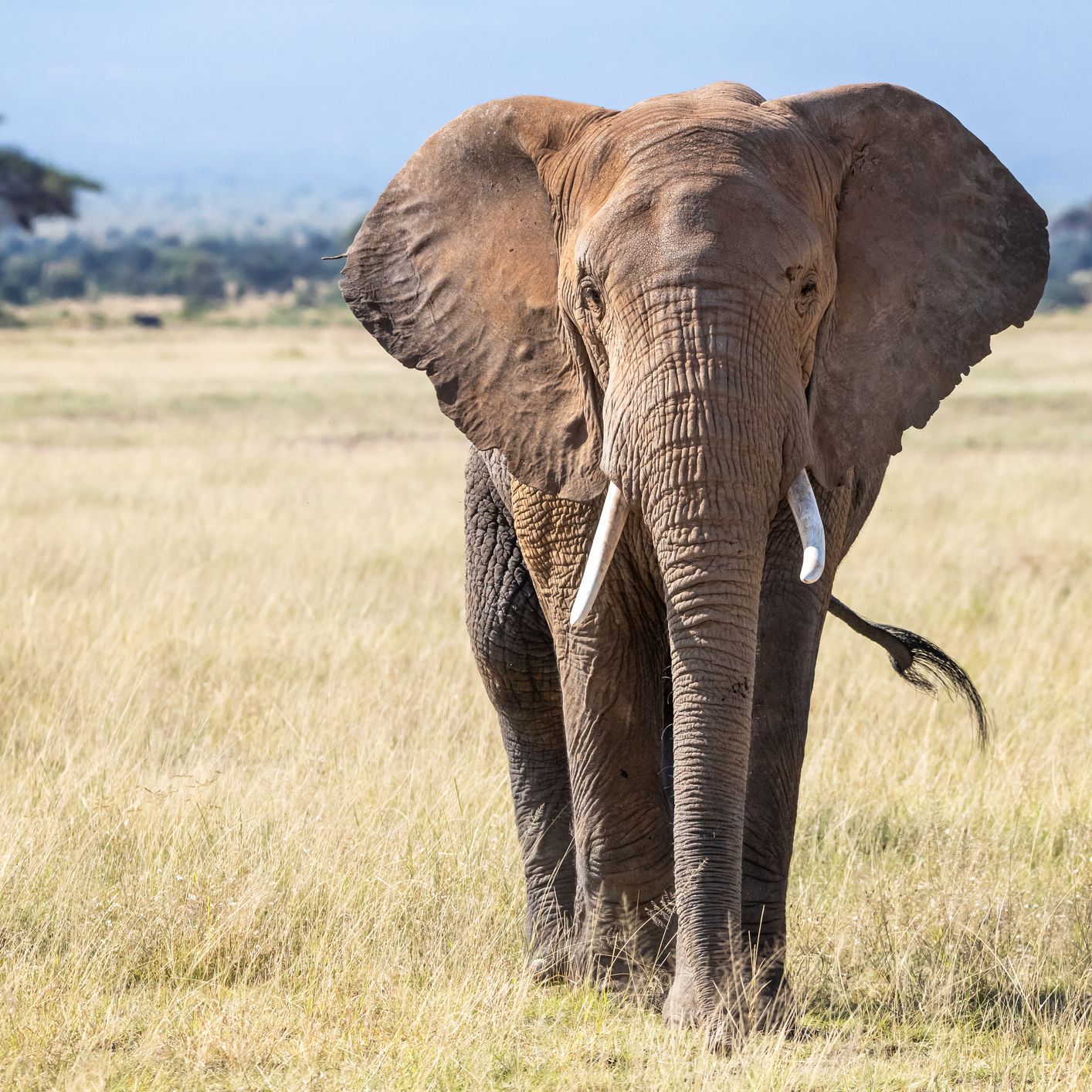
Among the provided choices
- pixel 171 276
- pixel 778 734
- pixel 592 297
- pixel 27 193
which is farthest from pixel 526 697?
pixel 171 276

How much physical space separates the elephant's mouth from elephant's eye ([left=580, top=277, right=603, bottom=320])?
41 cm

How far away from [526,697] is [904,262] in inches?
69.5

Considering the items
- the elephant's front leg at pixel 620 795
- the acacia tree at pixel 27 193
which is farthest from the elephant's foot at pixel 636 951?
the acacia tree at pixel 27 193

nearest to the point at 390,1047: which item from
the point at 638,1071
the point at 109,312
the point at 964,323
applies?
the point at 638,1071

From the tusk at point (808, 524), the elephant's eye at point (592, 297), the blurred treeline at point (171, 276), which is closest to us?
the tusk at point (808, 524)

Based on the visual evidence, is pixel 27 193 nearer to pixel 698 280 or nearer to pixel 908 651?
pixel 908 651

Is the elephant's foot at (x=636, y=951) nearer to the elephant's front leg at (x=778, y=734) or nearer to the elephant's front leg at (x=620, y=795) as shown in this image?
the elephant's front leg at (x=620, y=795)

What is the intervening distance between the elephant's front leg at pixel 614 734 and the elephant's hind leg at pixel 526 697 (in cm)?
42

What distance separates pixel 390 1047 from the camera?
159 inches

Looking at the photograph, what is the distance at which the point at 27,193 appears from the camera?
48.2 metres

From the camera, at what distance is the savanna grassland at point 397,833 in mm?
4129

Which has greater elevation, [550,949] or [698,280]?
[698,280]

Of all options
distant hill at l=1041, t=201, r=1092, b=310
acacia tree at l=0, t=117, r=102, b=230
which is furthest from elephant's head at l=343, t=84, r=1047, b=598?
distant hill at l=1041, t=201, r=1092, b=310

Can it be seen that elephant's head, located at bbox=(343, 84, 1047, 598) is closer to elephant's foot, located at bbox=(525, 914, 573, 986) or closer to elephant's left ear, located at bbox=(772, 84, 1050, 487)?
elephant's left ear, located at bbox=(772, 84, 1050, 487)
